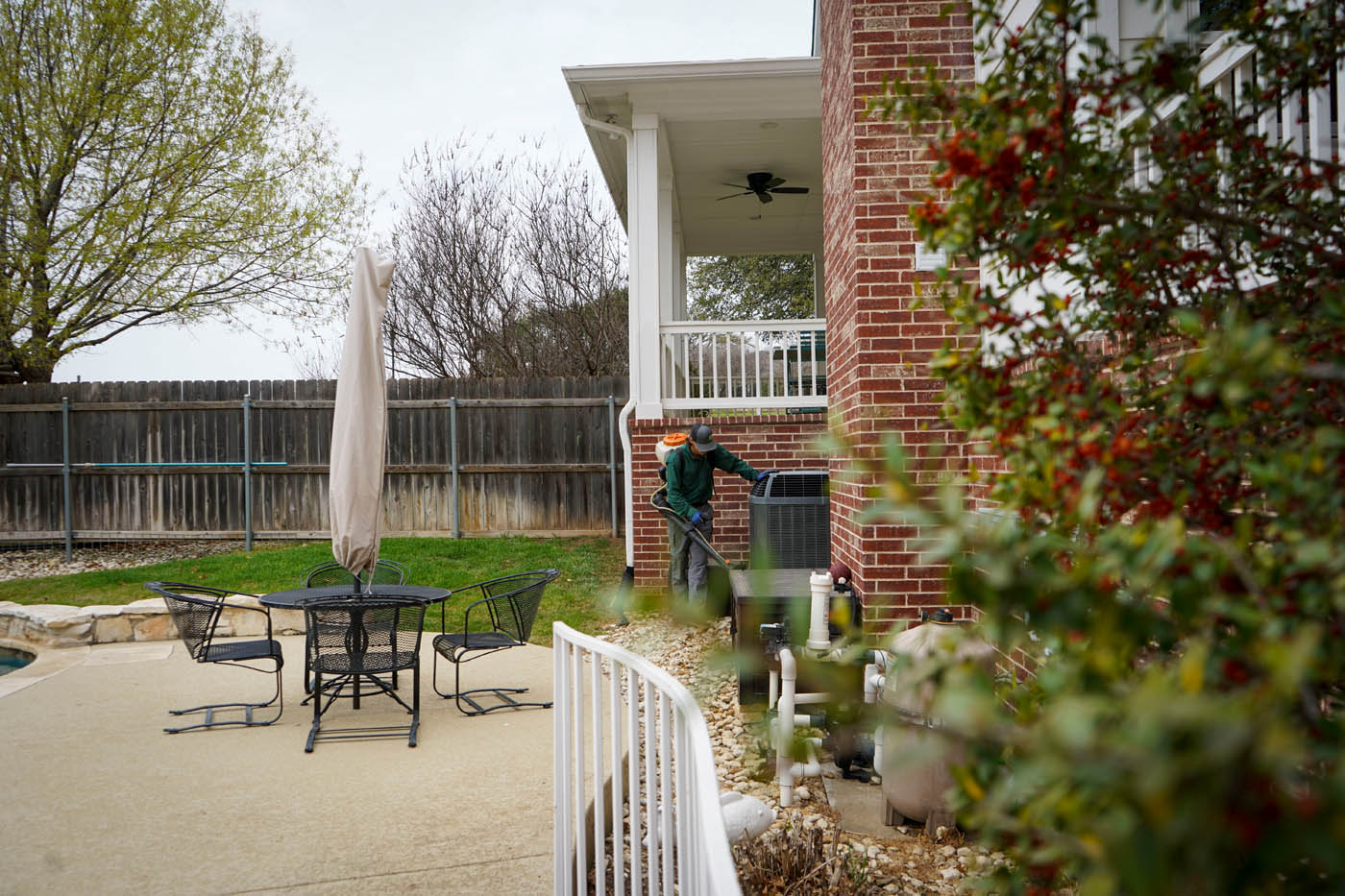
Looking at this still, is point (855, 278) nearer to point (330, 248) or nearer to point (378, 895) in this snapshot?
point (378, 895)

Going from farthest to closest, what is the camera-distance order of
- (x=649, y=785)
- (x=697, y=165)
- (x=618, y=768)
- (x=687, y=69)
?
(x=697, y=165), (x=687, y=69), (x=618, y=768), (x=649, y=785)

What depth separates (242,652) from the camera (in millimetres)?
5488

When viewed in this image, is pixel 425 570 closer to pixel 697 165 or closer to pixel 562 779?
pixel 697 165

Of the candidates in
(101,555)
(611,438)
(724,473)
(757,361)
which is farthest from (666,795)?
(101,555)

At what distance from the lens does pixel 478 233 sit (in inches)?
723

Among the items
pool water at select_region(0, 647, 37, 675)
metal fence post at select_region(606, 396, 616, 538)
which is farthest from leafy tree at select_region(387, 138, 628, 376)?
pool water at select_region(0, 647, 37, 675)

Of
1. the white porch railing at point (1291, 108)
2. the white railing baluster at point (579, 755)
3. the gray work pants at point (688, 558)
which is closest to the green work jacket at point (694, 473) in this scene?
the gray work pants at point (688, 558)

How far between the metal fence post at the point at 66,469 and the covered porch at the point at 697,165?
835cm

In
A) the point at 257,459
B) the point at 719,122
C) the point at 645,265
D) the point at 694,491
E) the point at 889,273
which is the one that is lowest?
the point at 694,491

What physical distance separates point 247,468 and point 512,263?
744 cm

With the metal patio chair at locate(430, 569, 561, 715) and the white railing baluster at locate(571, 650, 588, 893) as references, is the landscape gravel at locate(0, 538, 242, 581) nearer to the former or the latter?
the metal patio chair at locate(430, 569, 561, 715)

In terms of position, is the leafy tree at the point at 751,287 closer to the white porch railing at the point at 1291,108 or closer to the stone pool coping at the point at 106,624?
the stone pool coping at the point at 106,624

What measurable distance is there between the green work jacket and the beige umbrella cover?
2836mm

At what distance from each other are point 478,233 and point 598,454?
770 centimetres
